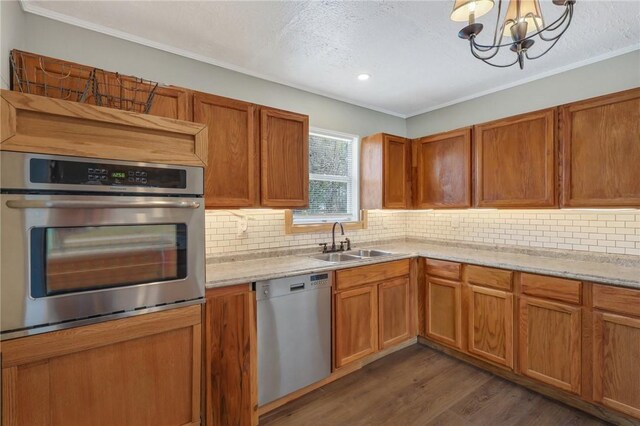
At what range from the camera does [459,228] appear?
3436 millimetres

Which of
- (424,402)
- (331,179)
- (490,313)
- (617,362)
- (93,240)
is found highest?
(331,179)

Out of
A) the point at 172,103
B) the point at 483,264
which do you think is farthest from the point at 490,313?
the point at 172,103

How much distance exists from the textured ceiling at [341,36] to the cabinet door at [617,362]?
1971mm

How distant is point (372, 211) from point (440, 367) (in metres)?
1.73

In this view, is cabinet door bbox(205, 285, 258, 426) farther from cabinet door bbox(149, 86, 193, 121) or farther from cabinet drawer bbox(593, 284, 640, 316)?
cabinet drawer bbox(593, 284, 640, 316)

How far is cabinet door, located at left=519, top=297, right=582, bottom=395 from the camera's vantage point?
6.81ft

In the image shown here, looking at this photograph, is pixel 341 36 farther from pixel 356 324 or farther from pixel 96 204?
pixel 356 324

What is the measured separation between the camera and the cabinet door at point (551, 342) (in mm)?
2075

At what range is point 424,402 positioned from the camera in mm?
2209

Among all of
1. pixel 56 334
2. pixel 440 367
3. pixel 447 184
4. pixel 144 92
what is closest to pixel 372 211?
pixel 447 184

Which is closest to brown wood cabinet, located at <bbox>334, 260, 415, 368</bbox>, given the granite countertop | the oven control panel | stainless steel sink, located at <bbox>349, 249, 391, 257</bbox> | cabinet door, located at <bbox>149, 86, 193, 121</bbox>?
the granite countertop

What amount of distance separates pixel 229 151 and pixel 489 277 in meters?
2.33

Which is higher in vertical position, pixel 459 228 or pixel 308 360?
pixel 459 228

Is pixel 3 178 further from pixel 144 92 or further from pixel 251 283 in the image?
pixel 251 283
